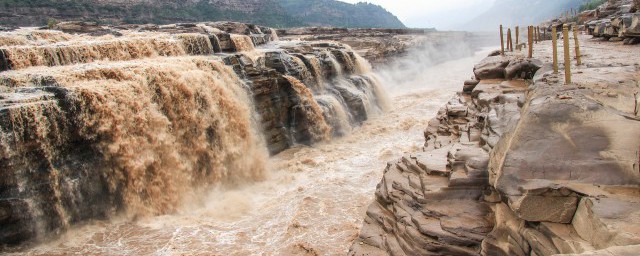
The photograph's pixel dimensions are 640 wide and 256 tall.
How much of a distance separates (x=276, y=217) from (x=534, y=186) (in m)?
5.56

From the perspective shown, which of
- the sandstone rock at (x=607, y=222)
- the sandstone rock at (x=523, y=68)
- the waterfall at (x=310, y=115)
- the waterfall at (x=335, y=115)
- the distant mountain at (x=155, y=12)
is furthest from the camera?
the distant mountain at (x=155, y=12)

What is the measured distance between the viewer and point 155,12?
55312mm

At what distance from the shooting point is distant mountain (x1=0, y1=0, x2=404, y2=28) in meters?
39.3

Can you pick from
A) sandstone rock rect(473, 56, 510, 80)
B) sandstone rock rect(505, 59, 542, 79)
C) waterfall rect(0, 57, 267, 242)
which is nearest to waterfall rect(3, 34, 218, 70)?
waterfall rect(0, 57, 267, 242)

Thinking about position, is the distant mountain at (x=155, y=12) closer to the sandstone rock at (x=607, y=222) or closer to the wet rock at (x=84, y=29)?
the wet rock at (x=84, y=29)

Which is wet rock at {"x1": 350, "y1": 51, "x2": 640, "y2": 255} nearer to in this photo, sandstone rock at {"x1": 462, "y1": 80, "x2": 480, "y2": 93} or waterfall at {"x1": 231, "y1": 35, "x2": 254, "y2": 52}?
sandstone rock at {"x1": 462, "y1": 80, "x2": 480, "y2": 93}

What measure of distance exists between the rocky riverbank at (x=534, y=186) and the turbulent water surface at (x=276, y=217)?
5.52ft

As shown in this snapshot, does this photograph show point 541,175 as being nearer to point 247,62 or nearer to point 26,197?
point 26,197

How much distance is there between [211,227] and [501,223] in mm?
5503

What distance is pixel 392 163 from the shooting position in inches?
301

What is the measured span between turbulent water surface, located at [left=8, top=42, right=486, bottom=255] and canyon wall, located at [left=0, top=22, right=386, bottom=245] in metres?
0.51

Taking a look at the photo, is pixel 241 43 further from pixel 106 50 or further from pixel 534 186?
pixel 534 186

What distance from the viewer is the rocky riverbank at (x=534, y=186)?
385 cm

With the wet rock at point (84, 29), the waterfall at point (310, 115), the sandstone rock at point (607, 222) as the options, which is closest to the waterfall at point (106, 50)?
the waterfall at point (310, 115)
